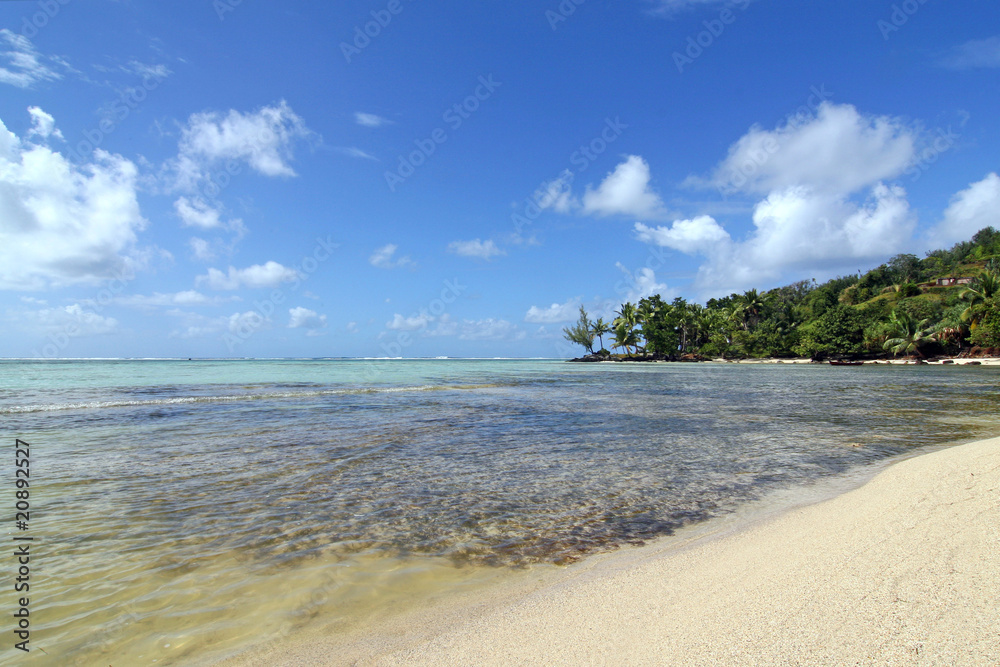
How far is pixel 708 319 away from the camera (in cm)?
9938

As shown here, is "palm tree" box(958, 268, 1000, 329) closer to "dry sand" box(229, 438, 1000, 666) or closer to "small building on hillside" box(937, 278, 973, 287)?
"small building on hillside" box(937, 278, 973, 287)

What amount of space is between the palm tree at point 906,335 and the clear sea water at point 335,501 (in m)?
65.7

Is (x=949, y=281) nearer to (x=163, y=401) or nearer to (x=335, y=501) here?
(x=335, y=501)

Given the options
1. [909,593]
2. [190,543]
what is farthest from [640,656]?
[190,543]

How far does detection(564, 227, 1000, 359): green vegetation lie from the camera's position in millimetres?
61688

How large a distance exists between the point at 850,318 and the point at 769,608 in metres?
89.4

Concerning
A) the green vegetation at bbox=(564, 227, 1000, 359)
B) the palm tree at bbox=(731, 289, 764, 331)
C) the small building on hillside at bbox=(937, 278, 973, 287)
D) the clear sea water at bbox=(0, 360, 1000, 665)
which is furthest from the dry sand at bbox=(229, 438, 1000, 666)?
the small building on hillside at bbox=(937, 278, 973, 287)

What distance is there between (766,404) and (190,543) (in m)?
20.7

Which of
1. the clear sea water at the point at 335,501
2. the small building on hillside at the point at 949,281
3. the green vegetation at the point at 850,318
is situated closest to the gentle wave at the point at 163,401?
the clear sea water at the point at 335,501

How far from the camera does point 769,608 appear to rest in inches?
113

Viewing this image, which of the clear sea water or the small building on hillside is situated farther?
the small building on hillside

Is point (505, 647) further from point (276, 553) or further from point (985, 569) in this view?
point (985, 569)

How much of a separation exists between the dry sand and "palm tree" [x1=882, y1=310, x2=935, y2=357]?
80364 mm

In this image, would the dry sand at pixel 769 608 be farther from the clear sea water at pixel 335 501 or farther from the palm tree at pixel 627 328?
the palm tree at pixel 627 328
